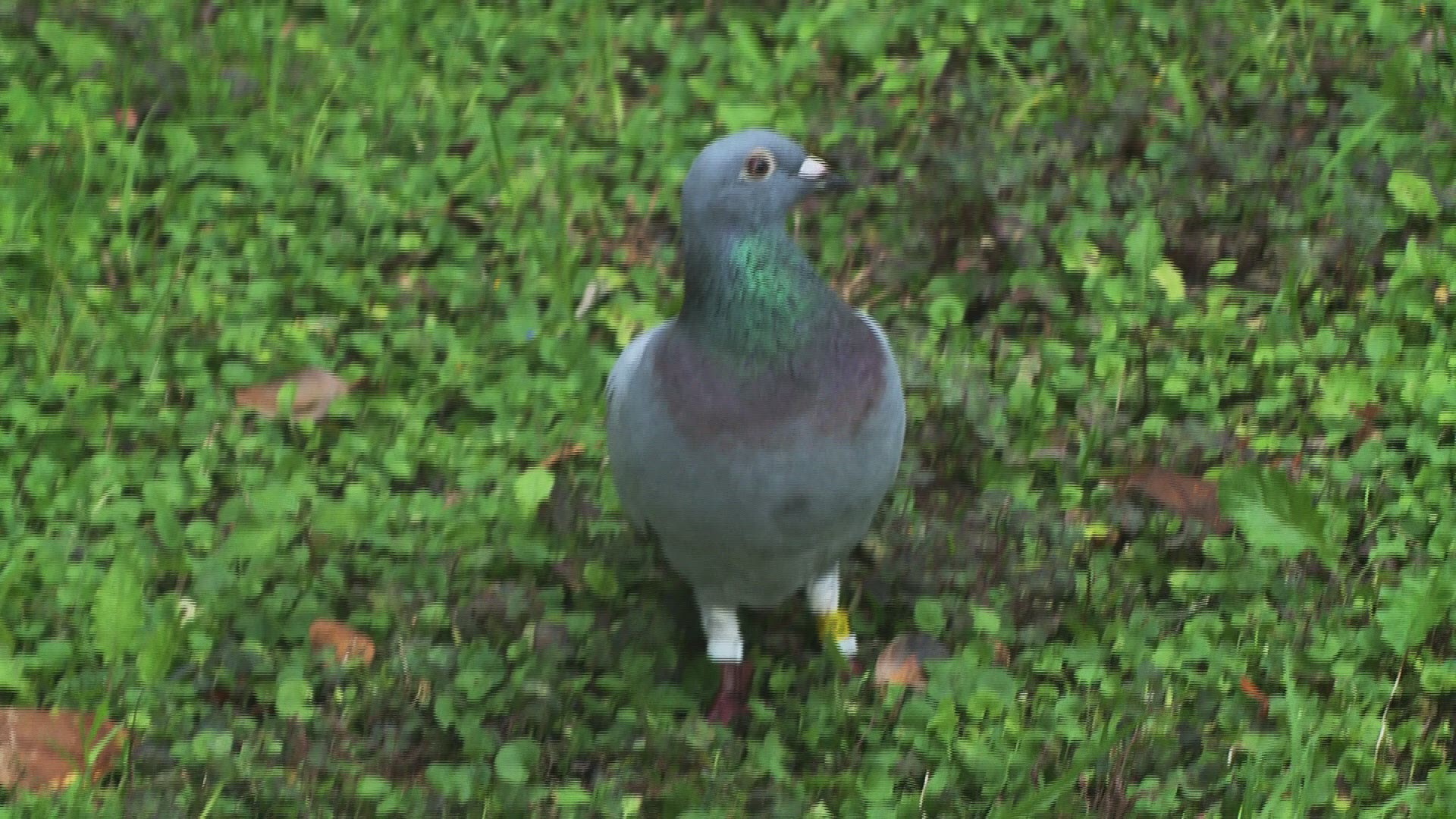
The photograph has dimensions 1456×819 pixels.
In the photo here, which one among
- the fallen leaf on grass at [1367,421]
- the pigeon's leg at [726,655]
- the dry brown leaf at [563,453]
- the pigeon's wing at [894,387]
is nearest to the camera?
the pigeon's wing at [894,387]

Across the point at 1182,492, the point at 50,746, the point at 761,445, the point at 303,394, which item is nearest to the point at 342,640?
the point at 50,746

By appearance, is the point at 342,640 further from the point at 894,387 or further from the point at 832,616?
the point at 894,387

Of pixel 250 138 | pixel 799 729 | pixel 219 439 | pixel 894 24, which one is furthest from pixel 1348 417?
pixel 250 138

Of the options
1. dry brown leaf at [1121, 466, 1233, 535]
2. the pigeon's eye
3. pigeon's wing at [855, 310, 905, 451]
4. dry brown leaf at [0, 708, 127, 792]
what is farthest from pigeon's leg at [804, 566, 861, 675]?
dry brown leaf at [0, 708, 127, 792]

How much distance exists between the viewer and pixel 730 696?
11.2 ft

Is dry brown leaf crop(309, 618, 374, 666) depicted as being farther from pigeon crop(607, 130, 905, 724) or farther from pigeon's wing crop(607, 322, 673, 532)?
pigeon crop(607, 130, 905, 724)

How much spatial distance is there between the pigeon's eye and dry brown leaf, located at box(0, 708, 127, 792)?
1593 mm

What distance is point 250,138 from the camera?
4.84 meters

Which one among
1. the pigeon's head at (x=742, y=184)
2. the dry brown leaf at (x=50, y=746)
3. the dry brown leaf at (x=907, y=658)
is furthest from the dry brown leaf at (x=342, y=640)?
the pigeon's head at (x=742, y=184)

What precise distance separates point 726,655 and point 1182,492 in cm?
110

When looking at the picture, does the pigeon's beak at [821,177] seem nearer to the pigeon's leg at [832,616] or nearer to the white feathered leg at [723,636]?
the pigeon's leg at [832,616]

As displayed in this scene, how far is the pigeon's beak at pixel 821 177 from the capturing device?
10.1 ft

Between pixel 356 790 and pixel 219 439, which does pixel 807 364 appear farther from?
pixel 219 439

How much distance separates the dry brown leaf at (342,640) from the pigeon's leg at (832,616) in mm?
939
